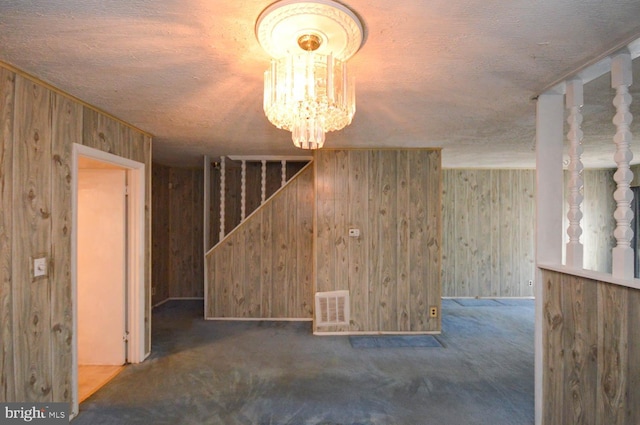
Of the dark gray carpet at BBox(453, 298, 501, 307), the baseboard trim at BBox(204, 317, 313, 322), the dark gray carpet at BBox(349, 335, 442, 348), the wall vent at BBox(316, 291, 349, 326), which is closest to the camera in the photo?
the dark gray carpet at BBox(349, 335, 442, 348)

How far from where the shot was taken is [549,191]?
1.99m

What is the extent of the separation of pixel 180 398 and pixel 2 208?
1.77m

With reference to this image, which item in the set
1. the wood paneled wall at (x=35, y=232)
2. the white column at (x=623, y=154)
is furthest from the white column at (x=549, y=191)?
the wood paneled wall at (x=35, y=232)

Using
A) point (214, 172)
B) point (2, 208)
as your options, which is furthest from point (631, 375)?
point (214, 172)

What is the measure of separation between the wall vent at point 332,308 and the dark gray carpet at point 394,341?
0.26 meters

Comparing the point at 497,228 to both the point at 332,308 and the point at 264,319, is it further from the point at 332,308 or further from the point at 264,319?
the point at 264,319

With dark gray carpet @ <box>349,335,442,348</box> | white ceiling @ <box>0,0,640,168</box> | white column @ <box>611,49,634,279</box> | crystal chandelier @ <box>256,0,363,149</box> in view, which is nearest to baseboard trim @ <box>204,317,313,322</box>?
dark gray carpet @ <box>349,335,442,348</box>

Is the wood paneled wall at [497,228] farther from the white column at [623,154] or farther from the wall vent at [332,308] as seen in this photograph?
the white column at [623,154]

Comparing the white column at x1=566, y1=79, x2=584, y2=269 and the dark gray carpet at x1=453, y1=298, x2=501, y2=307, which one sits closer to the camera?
the white column at x1=566, y1=79, x2=584, y2=269

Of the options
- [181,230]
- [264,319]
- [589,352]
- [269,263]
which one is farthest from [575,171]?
[181,230]

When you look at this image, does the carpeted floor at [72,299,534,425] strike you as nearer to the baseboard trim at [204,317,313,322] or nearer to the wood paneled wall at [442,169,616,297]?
the baseboard trim at [204,317,313,322]

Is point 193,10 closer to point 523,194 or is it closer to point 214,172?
point 214,172

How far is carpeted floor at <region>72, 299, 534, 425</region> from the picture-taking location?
2.16 metres

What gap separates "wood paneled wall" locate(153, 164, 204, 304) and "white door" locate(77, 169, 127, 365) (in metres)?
2.35
